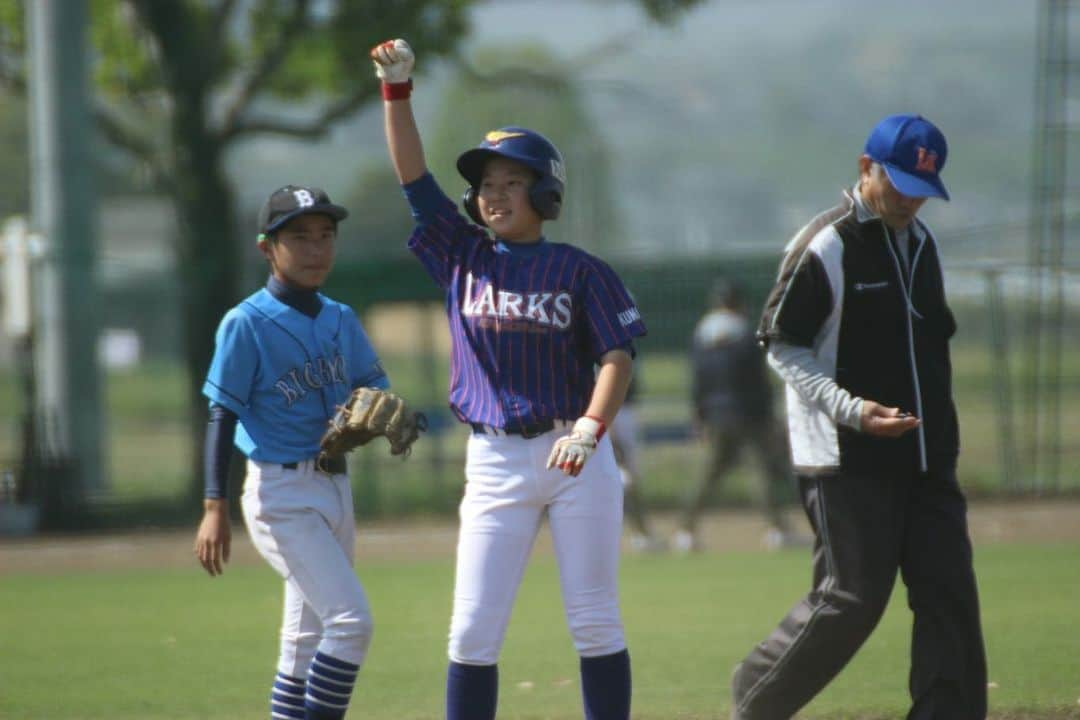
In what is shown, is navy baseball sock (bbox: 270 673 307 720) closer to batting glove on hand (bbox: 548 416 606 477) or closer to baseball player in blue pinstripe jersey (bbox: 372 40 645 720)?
baseball player in blue pinstripe jersey (bbox: 372 40 645 720)

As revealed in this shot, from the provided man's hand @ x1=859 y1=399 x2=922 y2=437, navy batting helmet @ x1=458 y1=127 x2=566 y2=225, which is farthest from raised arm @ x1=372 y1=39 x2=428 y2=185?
man's hand @ x1=859 y1=399 x2=922 y2=437

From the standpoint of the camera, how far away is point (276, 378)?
560 cm

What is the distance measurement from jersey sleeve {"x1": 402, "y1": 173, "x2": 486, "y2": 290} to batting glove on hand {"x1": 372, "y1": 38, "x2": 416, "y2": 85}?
12.9 inches

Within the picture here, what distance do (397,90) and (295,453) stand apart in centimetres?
125

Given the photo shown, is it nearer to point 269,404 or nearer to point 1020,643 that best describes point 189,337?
point 1020,643

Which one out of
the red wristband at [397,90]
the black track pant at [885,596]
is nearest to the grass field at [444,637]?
the black track pant at [885,596]

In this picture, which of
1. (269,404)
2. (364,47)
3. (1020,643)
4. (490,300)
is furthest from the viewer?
(364,47)

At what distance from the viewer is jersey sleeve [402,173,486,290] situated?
541cm

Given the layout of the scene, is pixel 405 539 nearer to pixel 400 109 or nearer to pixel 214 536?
pixel 214 536

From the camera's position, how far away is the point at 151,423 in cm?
3659

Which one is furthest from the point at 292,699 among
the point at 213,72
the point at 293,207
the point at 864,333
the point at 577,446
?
the point at 213,72

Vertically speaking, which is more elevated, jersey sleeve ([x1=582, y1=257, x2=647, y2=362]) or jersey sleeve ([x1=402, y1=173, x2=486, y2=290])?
jersey sleeve ([x1=402, y1=173, x2=486, y2=290])

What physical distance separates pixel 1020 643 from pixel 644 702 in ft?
7.73

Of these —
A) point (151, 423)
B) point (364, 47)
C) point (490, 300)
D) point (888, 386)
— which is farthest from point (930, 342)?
point (151, 423)
